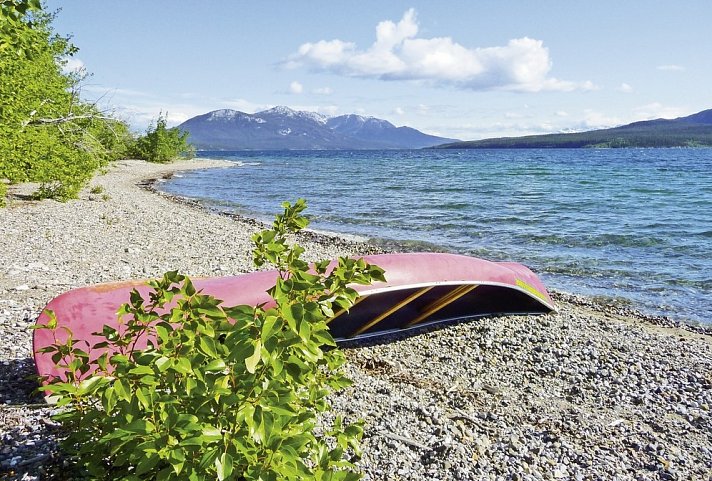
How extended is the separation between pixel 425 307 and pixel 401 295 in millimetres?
687

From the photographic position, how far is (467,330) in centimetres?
849

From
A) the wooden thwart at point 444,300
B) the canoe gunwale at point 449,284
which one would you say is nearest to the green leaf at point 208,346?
the canoe gunwale at point 449,284

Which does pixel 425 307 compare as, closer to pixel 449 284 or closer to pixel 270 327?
pixel 449 284

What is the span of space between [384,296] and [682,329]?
5.97 m

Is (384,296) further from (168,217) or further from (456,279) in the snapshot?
(168,217)

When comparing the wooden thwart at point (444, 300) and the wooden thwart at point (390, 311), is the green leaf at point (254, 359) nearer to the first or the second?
the wooden thwart at point (390, 311)

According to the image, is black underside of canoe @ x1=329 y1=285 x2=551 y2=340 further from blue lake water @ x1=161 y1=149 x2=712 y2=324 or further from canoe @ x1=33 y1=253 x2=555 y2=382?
blue lake water @ x1=161 y1=149 x2=712 y2=324

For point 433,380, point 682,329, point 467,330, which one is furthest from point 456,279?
point 682,329

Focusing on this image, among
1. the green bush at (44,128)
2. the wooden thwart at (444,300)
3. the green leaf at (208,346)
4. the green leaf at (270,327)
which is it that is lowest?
the wooden thwart at (444,300)

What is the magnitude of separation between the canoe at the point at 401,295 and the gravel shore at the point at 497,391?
0.30m

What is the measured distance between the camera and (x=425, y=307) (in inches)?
337

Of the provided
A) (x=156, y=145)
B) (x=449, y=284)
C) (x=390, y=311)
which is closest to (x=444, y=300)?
(x=449, y=284)

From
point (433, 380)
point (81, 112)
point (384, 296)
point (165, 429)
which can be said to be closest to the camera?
point (165, 429)

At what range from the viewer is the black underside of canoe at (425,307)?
7848 millimetres
